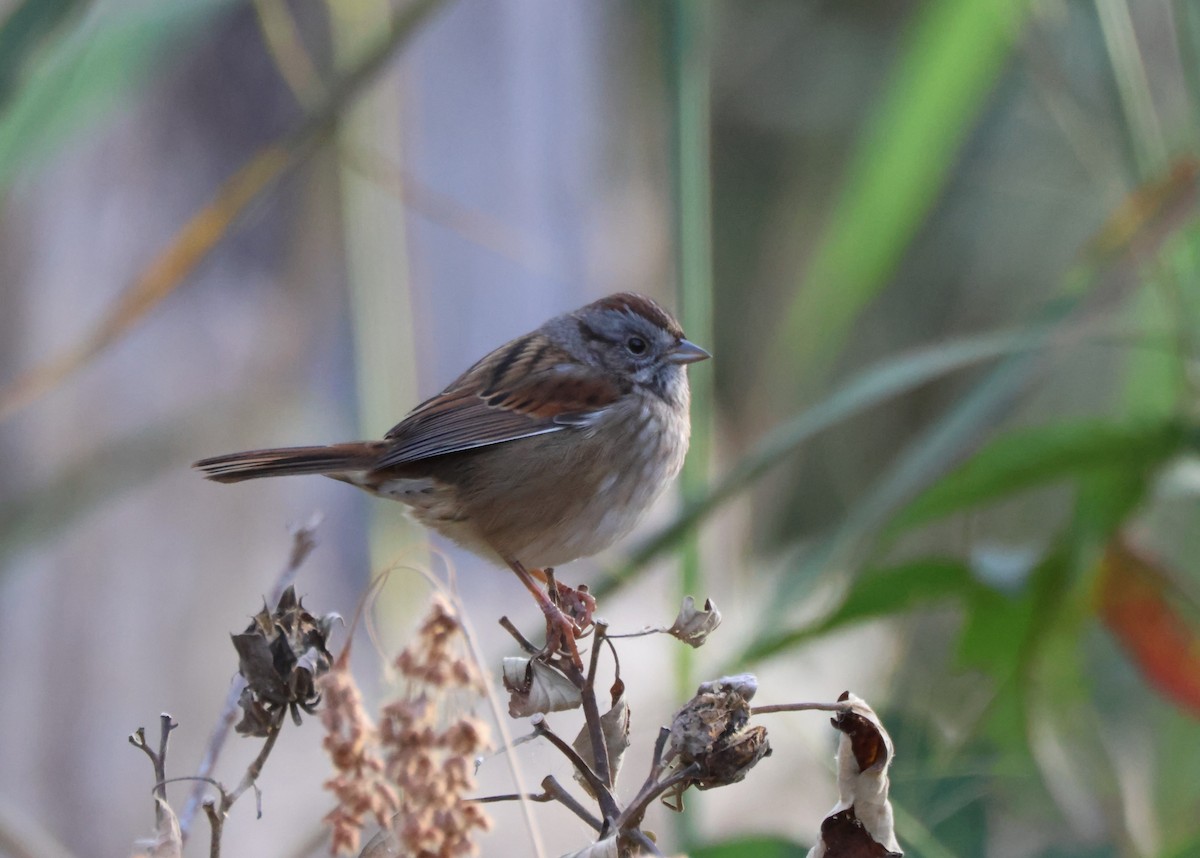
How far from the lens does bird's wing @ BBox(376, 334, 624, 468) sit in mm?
2387

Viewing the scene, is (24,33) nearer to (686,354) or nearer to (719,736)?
(686,354)

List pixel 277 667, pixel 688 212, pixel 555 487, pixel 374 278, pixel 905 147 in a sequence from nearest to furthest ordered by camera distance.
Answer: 1. pixel 277 667
2. pixel 688 212
3. pixel 555 487
4. pixel 905 147
5. pixel 374 278

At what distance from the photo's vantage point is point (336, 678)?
1.02 meters

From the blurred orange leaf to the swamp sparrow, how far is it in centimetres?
82

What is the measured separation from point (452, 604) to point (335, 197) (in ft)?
10.4

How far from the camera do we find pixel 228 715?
1136 millimetres

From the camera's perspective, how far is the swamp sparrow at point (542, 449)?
2312 mm

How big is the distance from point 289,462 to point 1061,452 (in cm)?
133

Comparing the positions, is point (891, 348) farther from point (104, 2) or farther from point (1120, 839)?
point (104, 2)

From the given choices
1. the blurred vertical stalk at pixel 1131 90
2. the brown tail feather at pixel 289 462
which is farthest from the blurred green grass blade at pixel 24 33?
the blurred vertical stalk at pixel 1131 90

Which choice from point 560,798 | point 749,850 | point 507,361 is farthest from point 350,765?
point 507,361

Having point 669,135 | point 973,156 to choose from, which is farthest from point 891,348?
point 669,135

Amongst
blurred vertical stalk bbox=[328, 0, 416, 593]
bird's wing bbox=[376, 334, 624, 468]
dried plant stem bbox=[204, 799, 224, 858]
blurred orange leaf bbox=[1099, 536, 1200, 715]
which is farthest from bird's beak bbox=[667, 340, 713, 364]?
dried plant stem bbox=[204, 799, 224, 858]

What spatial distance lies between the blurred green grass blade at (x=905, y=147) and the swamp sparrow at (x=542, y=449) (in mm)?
385
